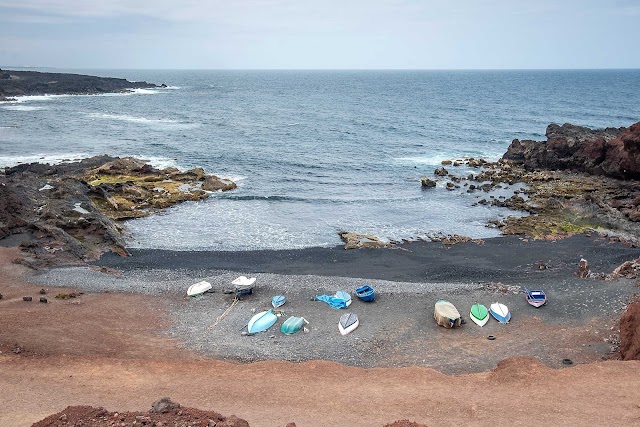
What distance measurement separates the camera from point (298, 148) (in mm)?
82812

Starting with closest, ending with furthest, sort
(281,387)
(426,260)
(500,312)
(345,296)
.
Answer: (281,387)
(500,312)
(345,296)
(426,260)

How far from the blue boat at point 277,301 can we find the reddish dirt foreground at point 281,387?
6.04 m

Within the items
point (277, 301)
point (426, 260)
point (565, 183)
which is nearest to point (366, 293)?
point (277, 301)

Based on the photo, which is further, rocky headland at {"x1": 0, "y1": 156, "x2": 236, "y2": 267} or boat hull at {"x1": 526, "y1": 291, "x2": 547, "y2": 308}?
rocky headland at {"x1": 0, "y1": 156, "x2": 236, "y2": 267}

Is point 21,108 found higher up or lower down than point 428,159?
higher up

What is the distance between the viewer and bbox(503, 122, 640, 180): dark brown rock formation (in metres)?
54.6

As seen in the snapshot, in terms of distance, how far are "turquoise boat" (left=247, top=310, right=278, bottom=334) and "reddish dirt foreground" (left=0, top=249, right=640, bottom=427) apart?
3575 millimetres

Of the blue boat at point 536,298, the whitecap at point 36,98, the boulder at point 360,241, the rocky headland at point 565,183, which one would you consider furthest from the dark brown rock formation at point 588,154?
the whitecap at point 36,98

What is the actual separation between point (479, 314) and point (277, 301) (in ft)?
35.2

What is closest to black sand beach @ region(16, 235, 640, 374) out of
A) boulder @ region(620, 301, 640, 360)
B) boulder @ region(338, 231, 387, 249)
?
boulder @ region(338, 231, 387, 249)

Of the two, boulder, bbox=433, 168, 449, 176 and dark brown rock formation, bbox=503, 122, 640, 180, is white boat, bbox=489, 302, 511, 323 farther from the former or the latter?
boulder, bbox=433, 168, 449, 176

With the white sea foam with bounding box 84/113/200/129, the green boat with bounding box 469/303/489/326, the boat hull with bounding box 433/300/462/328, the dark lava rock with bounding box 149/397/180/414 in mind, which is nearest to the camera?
the dark lava rock with bounding box 149/397/180/414

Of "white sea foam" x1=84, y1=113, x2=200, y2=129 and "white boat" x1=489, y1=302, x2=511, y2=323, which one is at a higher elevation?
"white sea foam" x1=84, y1=113, x2=200, y2=129

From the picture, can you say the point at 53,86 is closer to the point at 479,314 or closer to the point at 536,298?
the point at 479,314
